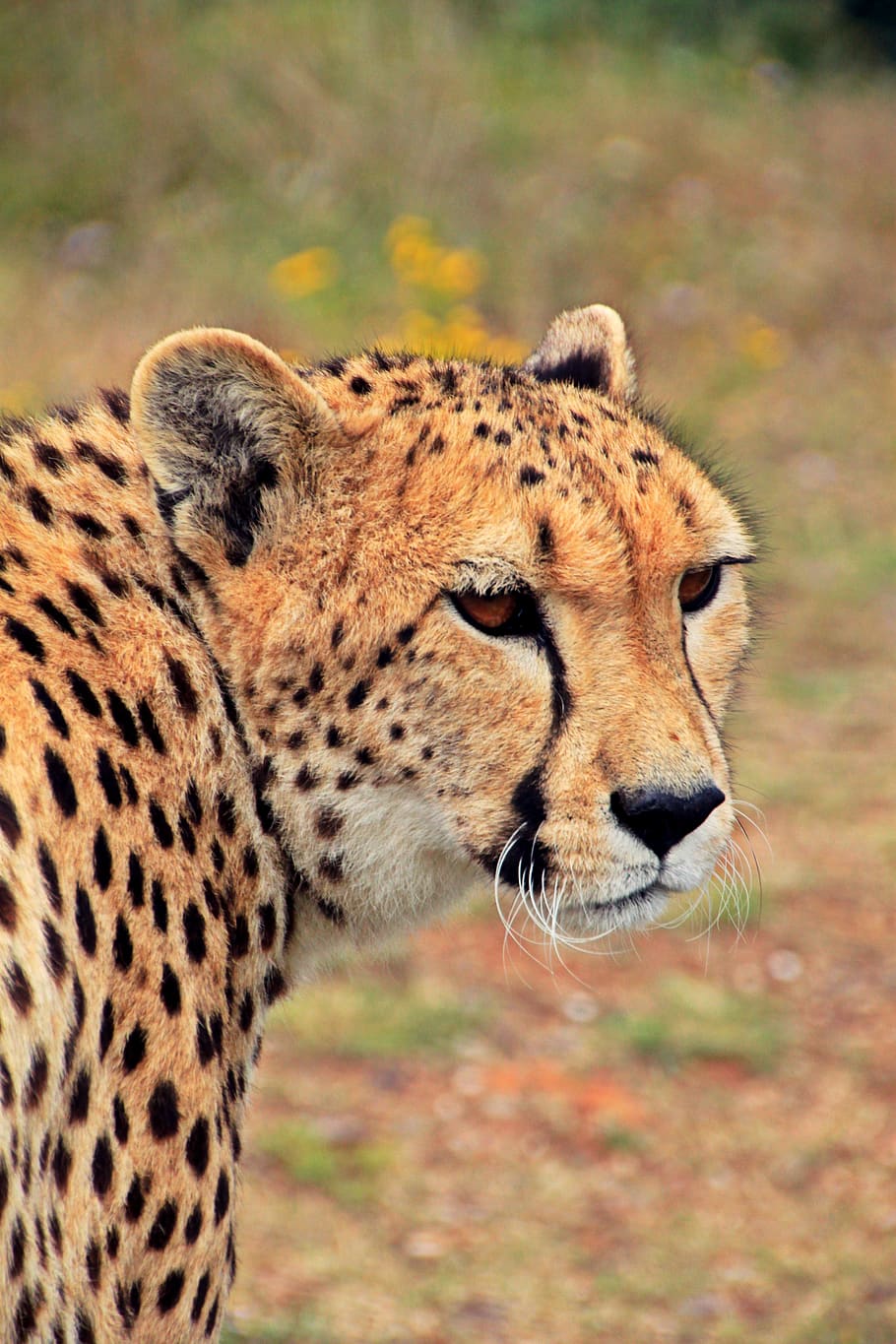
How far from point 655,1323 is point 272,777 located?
189 centimetres

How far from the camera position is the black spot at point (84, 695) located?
85.3 inches

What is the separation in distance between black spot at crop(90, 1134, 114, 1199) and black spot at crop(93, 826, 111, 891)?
11.5 inches

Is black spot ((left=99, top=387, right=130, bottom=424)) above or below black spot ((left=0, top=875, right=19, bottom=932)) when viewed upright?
above

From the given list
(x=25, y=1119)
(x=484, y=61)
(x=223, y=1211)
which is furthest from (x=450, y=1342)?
(x=484, y=61)

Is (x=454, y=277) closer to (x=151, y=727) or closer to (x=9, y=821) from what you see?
(x=151, y=727)

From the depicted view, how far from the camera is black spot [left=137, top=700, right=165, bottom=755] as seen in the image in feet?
7.37

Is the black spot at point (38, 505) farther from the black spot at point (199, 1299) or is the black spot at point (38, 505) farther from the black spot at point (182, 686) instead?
the black spot at point (199, 1299)

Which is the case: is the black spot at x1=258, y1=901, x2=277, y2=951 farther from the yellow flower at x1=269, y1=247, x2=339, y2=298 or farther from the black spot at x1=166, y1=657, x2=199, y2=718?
the yellow flower at x1=269, y1=247, x2=339, y2=298

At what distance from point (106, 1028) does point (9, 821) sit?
28cm

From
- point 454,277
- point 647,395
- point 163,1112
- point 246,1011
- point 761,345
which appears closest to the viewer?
point 163,1112

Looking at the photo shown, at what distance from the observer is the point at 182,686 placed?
2293 mm

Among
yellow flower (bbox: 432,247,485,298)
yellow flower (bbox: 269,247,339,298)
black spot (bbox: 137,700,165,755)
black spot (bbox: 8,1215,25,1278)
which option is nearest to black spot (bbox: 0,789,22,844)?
black spot (bbox: 137,700,165,755)

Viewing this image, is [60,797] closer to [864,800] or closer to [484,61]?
[864,800]

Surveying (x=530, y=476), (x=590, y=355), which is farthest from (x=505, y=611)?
(x=590, y=355)
